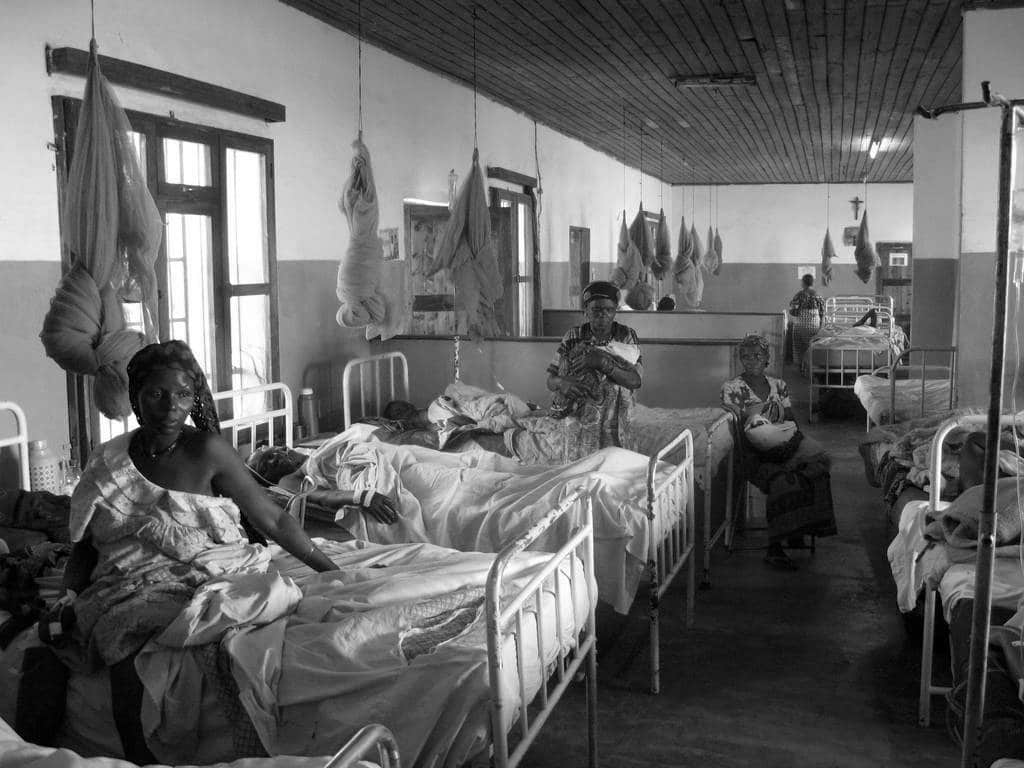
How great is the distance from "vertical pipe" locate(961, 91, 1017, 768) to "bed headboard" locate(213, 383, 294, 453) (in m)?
4.08

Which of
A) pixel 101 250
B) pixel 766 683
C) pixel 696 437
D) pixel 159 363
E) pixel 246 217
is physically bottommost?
pixel 766 683

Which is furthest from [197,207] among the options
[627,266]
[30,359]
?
[627,266]

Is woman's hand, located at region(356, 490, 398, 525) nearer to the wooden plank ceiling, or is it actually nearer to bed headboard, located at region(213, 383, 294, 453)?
bed headboard, located at region(213, 383, 294, 453)

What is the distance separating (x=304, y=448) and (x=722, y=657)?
2593 millimetres

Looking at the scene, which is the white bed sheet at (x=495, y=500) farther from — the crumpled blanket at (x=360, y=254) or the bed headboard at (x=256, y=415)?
the crumpled blanket at (x=360, y=254)

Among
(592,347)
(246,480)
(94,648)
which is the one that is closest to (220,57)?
(592,347)

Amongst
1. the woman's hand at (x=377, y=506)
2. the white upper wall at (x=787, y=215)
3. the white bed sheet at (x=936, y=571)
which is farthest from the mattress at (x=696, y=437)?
the white upper wall at (x=787, y=215)

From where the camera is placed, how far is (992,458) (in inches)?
87.4

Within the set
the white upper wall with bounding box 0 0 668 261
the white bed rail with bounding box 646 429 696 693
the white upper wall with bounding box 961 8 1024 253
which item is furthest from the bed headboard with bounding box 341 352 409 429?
the white upper wall with bounding box 961 8 1024 253

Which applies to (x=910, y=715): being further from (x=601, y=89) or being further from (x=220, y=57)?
(x=601, y=89)

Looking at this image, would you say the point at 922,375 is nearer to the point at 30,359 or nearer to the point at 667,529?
the point at 667,529

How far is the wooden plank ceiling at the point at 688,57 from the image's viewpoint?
6703 mm

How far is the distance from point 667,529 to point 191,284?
10.2 feet

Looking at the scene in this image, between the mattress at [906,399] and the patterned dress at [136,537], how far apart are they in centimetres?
556
